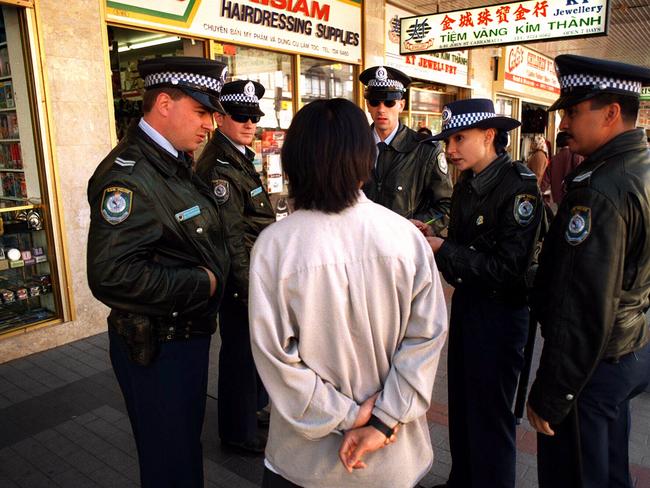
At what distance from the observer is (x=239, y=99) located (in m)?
3.16

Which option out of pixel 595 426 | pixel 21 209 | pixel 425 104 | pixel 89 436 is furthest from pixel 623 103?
pixel 425 104

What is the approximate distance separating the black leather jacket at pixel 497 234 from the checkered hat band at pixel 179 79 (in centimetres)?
129

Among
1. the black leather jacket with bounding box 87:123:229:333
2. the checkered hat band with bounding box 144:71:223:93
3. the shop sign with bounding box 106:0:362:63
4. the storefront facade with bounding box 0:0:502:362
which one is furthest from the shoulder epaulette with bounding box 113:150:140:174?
the shop sign with bounding box 106:0:362:63

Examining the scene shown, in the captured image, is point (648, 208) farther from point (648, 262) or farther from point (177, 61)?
point (177, 61)

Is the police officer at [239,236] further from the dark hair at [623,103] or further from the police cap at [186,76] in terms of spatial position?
the dark hair at [623,103]

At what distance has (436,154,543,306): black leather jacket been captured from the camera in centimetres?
218

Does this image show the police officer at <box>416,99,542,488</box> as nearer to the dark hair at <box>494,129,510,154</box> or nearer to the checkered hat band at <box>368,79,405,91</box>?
the dark hair at <box>494,129,510,154</box>

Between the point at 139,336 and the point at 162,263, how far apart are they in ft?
0.98

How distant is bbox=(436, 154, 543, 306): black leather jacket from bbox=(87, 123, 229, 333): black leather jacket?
3.51ft

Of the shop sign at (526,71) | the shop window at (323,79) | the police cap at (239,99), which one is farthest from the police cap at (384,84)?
the shop sign at (526,71)

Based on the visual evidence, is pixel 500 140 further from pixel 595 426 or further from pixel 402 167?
pixel 595 426

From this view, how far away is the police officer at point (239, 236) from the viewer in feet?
9.80

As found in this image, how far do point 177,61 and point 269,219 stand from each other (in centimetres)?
124

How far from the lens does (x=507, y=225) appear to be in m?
2.21
